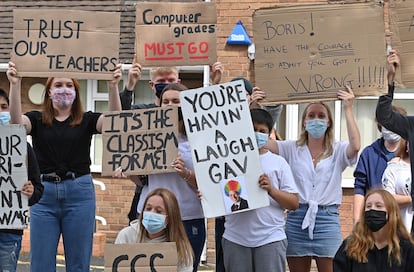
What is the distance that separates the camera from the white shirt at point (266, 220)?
6457mm

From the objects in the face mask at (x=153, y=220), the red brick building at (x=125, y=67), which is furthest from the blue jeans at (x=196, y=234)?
the red brick building at (x=125, y=67)

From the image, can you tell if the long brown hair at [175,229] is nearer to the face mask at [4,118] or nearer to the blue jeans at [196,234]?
the blue jeans at [196,234]

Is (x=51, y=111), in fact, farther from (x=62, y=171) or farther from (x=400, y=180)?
(x=400, y=180)

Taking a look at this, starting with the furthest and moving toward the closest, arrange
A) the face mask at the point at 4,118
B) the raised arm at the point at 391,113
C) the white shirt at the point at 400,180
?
the white shirt at the point at 400,180 < the face mask at the point at 4,118 < the raised arm at the point at 391,113

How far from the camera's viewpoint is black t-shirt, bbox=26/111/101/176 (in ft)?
21.8

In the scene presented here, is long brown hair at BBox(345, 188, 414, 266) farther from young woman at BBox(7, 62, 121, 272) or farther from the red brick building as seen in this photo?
the red brick building

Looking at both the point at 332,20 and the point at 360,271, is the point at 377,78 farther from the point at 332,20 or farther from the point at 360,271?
the point at 360,271

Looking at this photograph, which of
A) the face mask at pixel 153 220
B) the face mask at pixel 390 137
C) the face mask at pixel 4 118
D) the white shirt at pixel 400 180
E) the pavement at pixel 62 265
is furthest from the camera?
the pavement at pixel 62 265

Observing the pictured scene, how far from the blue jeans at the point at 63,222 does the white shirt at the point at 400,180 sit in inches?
87.3

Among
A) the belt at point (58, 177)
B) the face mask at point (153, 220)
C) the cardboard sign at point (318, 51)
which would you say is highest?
the cardboard sign at point (318, 51)

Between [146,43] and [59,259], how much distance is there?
5.49 metres

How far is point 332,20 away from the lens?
22.0 ft

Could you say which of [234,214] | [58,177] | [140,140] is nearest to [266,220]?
[234,214]

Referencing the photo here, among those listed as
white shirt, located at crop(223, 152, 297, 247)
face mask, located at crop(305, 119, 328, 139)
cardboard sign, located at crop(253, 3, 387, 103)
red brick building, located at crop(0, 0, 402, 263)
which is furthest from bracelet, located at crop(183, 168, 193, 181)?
red brick building, located at crop(0, 0, 402, 263)
